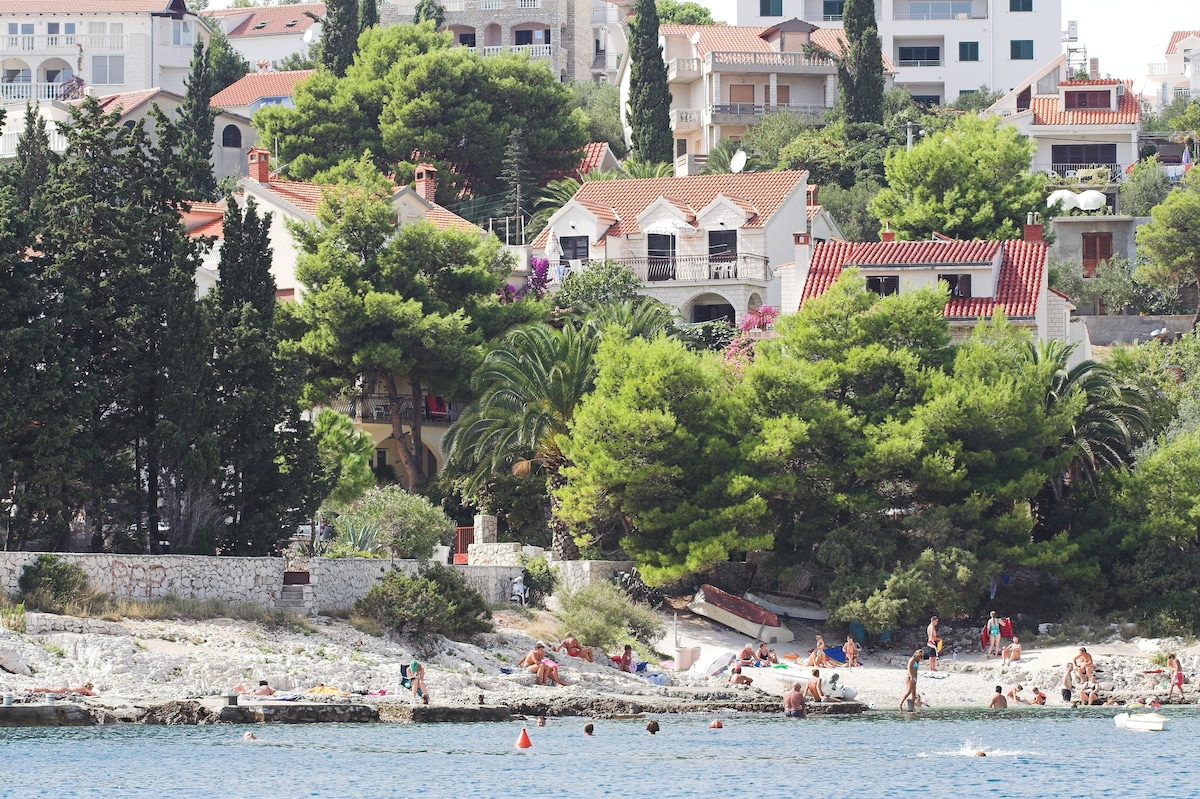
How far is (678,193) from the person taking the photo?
238 ft

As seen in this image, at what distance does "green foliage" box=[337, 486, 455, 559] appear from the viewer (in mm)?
50094

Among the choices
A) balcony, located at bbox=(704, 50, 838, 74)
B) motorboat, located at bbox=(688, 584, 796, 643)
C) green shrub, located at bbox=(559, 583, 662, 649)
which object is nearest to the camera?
green shrub, located at bbox=(559, 583, 662, 649)

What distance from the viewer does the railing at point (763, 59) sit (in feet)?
301

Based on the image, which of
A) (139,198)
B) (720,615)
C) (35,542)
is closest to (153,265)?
(139,198)

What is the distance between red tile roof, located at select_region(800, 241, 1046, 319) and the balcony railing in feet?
20.7

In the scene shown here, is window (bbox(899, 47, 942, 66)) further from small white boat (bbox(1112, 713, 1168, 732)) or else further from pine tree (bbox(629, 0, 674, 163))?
small white boat (bbox(1112, 713, 1168, 732))

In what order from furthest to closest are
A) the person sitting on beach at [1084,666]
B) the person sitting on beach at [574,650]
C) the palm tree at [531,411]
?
the palm tree at [531,411]
the person sitting on beach at [1084,666]
the person sitting on beach at [574,650]

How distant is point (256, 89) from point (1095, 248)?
4494cm

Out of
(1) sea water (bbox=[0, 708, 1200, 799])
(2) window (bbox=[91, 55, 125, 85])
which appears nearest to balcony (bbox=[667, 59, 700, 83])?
(2) window (bbox=[91, 55, 125, 85])

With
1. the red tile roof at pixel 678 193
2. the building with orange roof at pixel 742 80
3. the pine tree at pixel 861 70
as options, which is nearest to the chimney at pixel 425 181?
the red tile roof at pixel 678 193

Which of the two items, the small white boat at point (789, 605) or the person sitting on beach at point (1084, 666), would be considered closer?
the person sitting on beach at point (1084, 666)

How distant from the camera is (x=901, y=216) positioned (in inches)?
2773

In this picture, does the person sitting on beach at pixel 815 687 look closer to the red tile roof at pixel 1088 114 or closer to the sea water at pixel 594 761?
the sea water at pixel 594 761

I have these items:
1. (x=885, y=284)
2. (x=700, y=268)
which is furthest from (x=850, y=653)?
(x=700, y=268)
